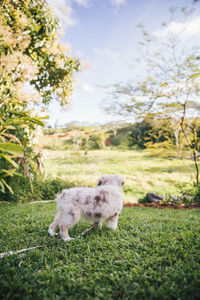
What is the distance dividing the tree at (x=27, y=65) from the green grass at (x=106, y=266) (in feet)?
7.48

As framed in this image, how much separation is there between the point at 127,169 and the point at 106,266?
9594mm

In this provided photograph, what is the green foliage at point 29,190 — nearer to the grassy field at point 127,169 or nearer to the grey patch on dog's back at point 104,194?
the grassy field at point 127,169

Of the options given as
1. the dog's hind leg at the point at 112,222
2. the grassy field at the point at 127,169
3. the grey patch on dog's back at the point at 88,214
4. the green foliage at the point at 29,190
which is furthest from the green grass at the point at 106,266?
the grassy field at the point at 127,169

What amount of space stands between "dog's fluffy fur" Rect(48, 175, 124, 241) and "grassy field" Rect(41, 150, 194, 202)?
545 cm

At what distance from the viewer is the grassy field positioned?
8773 millimetres

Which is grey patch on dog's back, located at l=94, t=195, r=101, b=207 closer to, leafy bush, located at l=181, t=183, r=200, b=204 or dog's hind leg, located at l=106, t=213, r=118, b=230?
dog's hind leg, located at l=106, t=213, r=118, b=230

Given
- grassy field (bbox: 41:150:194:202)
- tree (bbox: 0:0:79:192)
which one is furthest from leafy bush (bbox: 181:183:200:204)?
tree (bbox: 0:0:79:192)

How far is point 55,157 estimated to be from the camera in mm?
11312

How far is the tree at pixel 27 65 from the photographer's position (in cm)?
407

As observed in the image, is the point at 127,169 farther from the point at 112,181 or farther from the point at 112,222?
the point at 112,222

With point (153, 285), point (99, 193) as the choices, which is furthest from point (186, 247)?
point (99, 193)

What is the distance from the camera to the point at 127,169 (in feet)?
36.2

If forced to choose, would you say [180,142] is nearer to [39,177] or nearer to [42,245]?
[39,177]

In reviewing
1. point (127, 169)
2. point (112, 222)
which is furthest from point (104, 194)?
point (127, 169)
